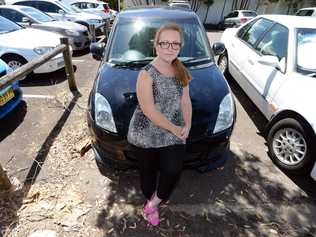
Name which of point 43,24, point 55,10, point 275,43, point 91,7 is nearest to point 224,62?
point 275,43

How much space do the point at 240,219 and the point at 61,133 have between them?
274 centimetres

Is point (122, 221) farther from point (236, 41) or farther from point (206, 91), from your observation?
point (236, 41)

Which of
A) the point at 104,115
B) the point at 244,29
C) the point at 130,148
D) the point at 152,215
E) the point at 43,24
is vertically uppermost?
the point at 244,29

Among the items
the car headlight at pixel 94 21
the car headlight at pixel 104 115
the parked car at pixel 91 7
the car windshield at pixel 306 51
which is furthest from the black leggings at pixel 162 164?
the parked car at pixel 91 7

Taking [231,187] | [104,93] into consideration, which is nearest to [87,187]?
[104,93]

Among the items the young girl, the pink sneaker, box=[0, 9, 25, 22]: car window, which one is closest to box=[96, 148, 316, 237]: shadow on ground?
the pink sneaker

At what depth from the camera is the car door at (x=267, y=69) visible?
3.44 meters

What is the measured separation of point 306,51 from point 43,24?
7.48 m

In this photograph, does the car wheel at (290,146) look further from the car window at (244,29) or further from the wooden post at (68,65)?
the wooden post at (68,65)

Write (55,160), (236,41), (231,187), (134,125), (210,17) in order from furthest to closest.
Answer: (210,17), (236,41), (55,160), (231,187), (134,125)

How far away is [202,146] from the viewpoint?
96.7 inches

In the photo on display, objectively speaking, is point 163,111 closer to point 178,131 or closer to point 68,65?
point 178,131

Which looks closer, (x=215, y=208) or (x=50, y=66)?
(x=215, y=208)

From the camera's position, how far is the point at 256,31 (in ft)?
15.4
